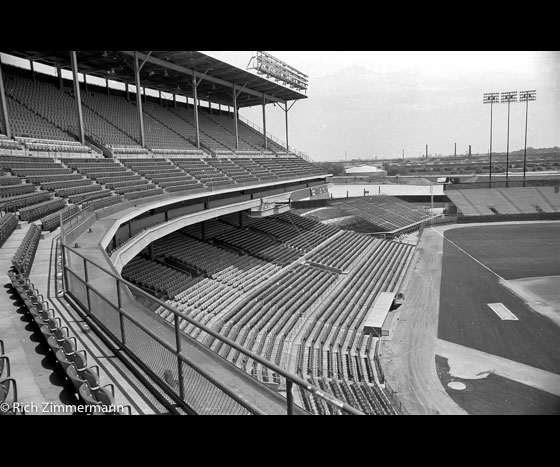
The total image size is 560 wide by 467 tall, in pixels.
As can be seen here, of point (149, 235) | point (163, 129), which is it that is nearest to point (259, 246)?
point (149, 235)

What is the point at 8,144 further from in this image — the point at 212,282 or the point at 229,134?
the point at 229,134

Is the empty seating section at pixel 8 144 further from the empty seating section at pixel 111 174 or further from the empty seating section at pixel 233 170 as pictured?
the empty seating section at pixel 233 170

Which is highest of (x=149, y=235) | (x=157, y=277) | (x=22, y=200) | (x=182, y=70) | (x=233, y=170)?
(x=182, y=70)

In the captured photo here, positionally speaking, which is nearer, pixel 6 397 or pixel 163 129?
pixel 6 397

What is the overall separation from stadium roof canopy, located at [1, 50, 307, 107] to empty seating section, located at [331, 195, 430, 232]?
11.9m

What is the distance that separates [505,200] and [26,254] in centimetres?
4654

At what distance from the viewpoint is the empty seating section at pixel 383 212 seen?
35.2 m

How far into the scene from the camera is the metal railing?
7.84 feet

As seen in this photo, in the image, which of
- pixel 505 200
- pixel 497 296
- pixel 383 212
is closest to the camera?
pixel 497 296

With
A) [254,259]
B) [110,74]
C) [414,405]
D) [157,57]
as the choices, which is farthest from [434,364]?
[110,74]

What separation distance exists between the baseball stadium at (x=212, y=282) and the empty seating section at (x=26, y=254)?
5cm

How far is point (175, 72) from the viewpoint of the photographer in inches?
1029
